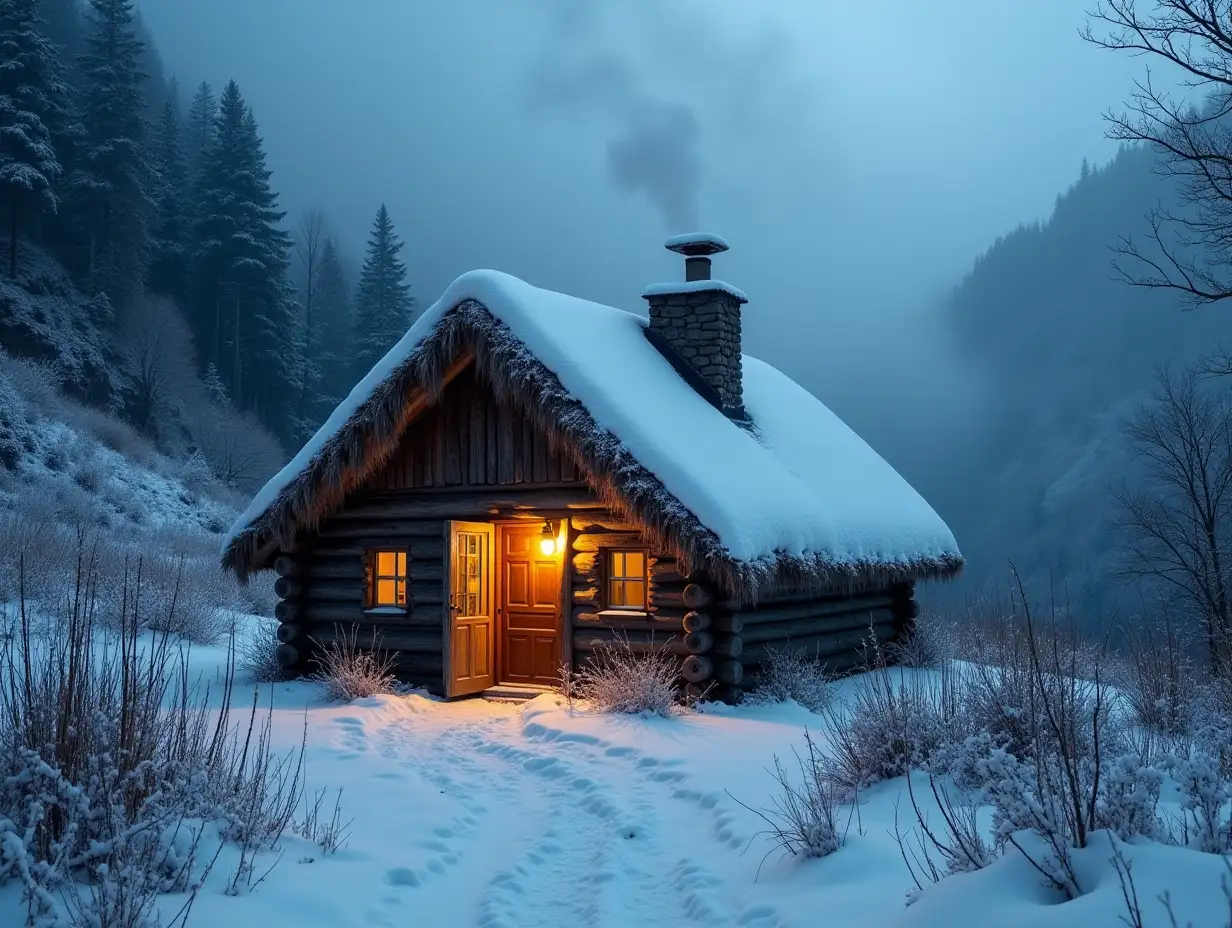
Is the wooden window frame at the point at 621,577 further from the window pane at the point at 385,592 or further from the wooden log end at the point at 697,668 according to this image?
the window pane at the point at 385,592

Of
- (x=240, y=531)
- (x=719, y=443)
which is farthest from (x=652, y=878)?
(x=240, y=531)

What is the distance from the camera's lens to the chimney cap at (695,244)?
1510cm

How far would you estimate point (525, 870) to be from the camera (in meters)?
6.25

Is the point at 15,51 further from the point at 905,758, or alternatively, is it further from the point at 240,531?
the point at 905,758

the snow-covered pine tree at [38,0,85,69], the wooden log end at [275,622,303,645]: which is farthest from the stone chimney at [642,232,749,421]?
the snow-covered pine tree at [38,0,85,69]

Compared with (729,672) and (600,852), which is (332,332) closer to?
(729,672)

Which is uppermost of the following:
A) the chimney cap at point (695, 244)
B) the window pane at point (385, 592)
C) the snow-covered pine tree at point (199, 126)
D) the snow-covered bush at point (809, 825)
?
the snow-covered pine tree at point (199, 126)

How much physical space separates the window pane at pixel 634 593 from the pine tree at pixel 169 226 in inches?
1352

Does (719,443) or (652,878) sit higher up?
(719,443)

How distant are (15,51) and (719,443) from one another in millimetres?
32523

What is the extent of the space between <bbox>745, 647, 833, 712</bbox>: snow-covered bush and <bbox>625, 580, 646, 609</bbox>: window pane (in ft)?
5.60

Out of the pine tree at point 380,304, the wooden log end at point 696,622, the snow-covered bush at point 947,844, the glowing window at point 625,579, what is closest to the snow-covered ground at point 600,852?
the snow-covered bush at point 947,844

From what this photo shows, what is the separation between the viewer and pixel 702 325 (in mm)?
14648

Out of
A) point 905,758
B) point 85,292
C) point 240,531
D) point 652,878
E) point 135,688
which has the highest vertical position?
point 85,292
